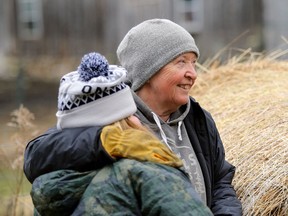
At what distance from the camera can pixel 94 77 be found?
3.15 metres

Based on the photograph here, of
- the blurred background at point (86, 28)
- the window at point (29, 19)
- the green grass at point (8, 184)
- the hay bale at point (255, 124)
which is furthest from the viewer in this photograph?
the window at point (29, 19)

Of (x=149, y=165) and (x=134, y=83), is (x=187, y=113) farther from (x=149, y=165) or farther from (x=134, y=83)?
(x=149, y=165)

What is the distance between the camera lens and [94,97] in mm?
3172

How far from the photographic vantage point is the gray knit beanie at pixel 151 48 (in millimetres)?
3709

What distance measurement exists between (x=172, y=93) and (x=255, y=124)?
1.30 m

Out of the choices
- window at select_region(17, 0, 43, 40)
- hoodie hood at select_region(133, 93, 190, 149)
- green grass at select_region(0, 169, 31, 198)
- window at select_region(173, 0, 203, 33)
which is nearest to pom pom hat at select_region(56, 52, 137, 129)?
hoodie hood at select_region(133, 93, 190, 149)

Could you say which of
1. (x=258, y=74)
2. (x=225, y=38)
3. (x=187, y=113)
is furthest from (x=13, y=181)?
(x=225, y=38)

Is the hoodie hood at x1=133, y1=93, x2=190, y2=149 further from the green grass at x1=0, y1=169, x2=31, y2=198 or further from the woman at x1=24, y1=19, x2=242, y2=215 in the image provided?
the green grass at x1=0, y1=169, x2=31, y2=198

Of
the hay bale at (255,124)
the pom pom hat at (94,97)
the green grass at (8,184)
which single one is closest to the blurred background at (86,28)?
the green grass at (8,184)

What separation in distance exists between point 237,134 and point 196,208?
77.4 inches

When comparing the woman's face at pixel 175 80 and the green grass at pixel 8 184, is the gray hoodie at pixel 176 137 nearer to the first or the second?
the woman's face at pixel 175 80

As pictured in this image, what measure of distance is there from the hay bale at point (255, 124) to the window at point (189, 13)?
12811 millimetres

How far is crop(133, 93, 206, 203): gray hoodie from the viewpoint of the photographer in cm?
370

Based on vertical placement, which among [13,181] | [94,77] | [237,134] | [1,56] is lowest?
[1,56]
